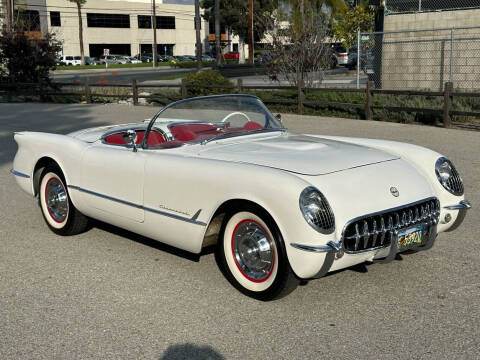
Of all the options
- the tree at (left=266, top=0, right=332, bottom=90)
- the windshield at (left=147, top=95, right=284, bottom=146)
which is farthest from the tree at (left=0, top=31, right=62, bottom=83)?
the windshield at (left=147, top=95, right=284, bottom=146)

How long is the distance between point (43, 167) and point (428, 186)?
12.0ft

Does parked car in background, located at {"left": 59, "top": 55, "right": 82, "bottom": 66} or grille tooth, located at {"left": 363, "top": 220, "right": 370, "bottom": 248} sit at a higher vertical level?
parked car in background, located at {"left": 59, "top": 55, "right": 82, "bottom": 66}

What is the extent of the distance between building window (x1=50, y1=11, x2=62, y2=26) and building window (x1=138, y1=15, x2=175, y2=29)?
12095 mm

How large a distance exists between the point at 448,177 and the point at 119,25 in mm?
86244

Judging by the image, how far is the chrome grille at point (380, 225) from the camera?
3867 mm

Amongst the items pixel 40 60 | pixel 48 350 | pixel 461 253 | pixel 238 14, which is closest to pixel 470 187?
pixel 461 253

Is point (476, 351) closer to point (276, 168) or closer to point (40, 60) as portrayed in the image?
point (276, 168)

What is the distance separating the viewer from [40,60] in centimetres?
2662

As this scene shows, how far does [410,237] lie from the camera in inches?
162

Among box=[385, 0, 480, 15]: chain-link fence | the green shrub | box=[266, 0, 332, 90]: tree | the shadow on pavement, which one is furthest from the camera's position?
box=[385, 0, 480, 15]: chain-link fence

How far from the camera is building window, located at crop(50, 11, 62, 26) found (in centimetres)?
7906

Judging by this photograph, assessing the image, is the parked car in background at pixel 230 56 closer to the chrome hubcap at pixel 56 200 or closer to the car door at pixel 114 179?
the chrome hubcap at pixel 56 200

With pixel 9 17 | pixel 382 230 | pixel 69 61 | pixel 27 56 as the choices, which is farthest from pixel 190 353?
pixel 69 61

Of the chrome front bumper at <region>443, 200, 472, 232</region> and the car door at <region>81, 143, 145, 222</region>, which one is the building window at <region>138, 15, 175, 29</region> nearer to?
the car door at <region>81, 143, 145, 222</region>
